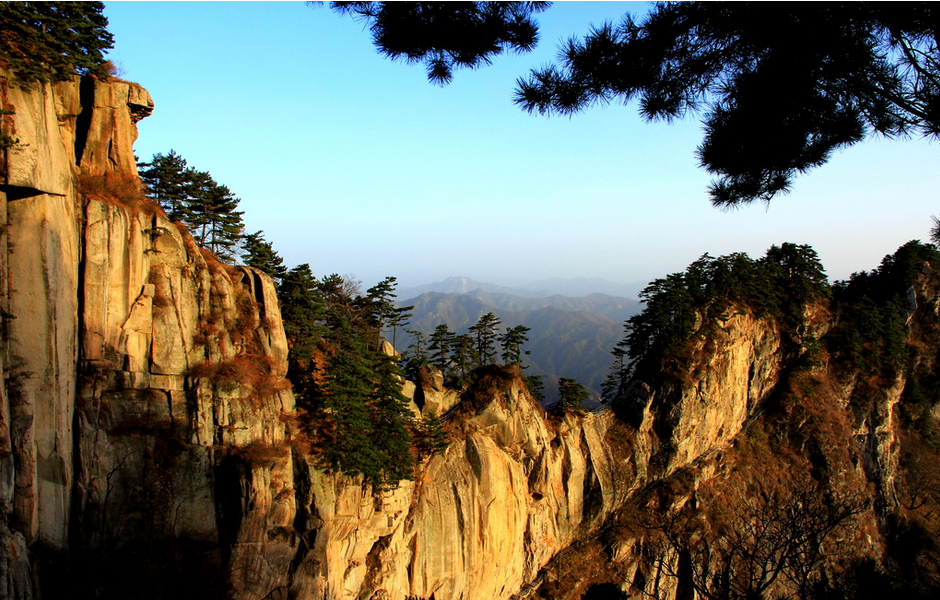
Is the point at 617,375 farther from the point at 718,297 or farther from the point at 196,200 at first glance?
the point at 196,200

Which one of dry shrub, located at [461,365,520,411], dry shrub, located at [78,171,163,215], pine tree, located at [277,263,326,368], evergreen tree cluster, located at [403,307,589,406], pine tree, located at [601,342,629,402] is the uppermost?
dry shrub, located at [78,171,163,215]

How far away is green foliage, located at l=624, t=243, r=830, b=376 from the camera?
38719mm

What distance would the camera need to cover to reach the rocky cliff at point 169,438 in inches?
666

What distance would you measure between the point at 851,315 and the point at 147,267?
58.9 m

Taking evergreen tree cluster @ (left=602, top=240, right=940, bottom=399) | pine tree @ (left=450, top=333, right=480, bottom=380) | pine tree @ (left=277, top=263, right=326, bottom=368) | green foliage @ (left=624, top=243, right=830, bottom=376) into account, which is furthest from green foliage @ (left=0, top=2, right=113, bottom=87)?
green foliage @ (left=624, top=243, right=830, bottom=376)

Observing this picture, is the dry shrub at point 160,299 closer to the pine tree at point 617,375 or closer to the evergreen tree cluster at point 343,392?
the evergreen tree cluster at point 343,392

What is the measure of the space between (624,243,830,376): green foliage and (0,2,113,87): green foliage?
121 ft

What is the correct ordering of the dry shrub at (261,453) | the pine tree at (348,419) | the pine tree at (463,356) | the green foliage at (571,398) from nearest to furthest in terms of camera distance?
the dry shrub at (261,453)
the pine tree at (348,419)
the pine tree at (463,356)
the green foliage at (571,398)

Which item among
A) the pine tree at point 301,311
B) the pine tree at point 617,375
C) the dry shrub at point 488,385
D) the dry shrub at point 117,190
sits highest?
the dry shrub at point 117,190

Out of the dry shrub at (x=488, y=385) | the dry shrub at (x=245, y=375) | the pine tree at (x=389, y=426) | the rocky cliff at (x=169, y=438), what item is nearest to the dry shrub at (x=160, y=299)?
the rocky cliff at (x=169, y=438)

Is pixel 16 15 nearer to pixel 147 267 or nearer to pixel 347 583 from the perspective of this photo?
pixel 147 267

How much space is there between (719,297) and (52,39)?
44756 millimetres

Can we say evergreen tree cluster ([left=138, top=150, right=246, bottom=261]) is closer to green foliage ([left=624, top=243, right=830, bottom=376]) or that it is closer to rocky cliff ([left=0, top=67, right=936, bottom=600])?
rocky cliff ([left=0, top=67, right=936, bottom=600])

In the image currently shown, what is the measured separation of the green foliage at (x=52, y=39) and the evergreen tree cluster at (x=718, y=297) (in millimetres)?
35654
